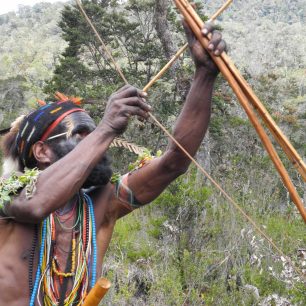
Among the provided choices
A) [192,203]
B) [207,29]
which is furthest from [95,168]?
[192,203]

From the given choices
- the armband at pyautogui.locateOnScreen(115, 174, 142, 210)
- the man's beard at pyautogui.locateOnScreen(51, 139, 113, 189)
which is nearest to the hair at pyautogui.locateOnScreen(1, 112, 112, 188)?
the man's beard at pyautogui.locateOnScreen(51, 139, 113, 189)

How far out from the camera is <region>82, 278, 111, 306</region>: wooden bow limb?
187 cm

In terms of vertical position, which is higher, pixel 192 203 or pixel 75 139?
pixel 75 139

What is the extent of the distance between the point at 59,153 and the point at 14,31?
82.7 meters

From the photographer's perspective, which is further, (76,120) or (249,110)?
(76,120)

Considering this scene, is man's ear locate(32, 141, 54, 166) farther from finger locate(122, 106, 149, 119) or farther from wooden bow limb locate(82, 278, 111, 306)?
wooden bow limb locate(82, 278, 111, 306)

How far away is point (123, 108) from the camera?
206 cm

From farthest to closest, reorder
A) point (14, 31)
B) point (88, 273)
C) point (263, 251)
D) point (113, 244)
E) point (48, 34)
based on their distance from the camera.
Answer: point (14, 31) < point (48, 34) < point (113, 244) < point (263, 251) < point (88, 273)

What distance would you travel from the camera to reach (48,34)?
7381 centimetres

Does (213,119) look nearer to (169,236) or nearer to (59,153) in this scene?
(169,236)

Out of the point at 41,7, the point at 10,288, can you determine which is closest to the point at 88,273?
the point at 10,288

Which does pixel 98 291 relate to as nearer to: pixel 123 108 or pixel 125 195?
pixel 123 108

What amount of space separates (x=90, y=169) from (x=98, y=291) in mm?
432

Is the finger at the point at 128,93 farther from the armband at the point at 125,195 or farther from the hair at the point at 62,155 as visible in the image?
the armband at the point at 125,195
